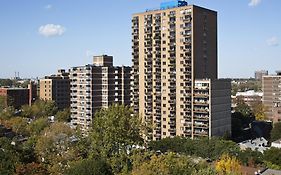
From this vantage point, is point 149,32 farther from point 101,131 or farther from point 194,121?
point 101,131

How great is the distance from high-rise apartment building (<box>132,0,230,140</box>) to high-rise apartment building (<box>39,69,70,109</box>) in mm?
29069

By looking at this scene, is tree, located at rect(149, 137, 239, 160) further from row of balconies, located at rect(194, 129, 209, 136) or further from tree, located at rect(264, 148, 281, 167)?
row of balconies, located at rect(194, 129, 209, 136)

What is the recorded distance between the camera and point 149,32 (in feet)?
170

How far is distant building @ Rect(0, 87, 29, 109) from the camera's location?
78500 millimetres

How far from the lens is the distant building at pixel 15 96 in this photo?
78500 millimetres

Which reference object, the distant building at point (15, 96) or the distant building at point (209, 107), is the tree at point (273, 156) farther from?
the distant building at point (15, 96)

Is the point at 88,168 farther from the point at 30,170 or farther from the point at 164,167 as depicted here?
the point at 164,167

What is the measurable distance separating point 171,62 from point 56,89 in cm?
3603

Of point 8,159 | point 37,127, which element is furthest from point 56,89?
point 8,159

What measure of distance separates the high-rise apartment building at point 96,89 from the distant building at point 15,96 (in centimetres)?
2311

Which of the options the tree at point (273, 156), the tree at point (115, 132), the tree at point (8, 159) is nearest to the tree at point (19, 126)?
the tree at point (115, 132)

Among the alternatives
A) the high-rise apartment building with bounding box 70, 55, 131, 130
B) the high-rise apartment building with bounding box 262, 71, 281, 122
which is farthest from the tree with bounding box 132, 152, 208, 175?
the high-rise apartment building with bounding box 262, 71, 281, 122

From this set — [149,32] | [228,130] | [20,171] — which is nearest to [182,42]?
[149,32]

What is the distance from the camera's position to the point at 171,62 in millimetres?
Answer: 49250
